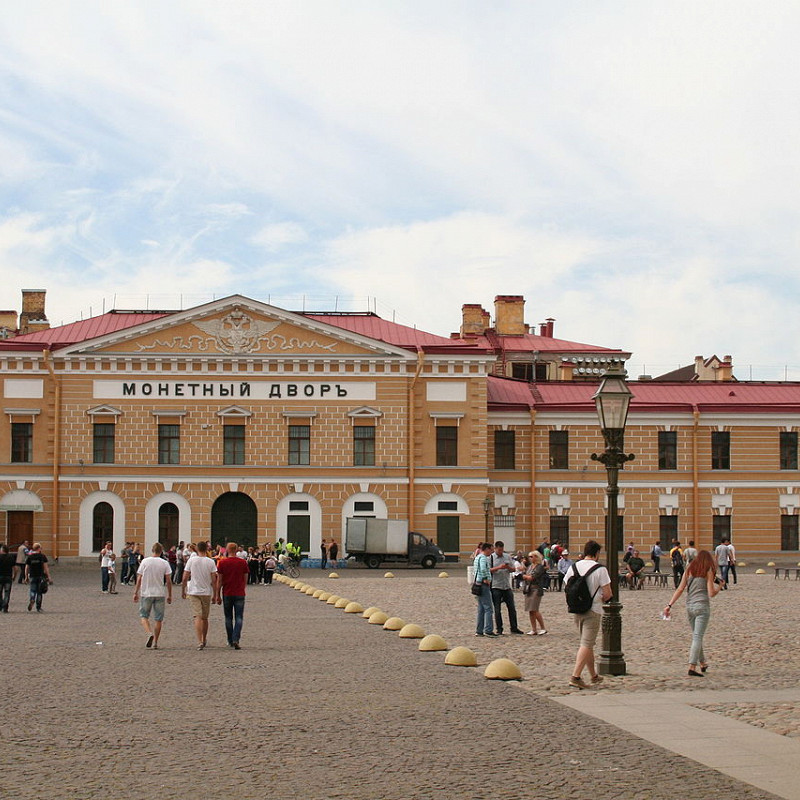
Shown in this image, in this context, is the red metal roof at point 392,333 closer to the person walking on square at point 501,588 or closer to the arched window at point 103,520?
the arched window at point 103,520

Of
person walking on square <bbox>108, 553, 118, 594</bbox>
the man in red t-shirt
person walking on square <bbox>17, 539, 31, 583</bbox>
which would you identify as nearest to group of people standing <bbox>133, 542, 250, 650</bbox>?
the man in red t-shirt

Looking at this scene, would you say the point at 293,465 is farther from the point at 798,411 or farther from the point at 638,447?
the point at 798,411

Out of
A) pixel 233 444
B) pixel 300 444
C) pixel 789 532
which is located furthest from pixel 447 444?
pixel 789 532

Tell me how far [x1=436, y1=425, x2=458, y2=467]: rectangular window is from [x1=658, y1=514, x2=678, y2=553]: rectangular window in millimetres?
9790

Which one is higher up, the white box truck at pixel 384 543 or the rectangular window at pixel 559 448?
the rectangular window at pixel 559 448

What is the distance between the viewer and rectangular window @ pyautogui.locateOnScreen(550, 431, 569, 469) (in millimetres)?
58688

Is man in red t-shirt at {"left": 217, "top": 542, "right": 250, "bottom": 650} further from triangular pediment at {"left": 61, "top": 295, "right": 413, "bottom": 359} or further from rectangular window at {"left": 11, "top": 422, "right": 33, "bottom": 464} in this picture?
rectangular window at {"left": 11, "top": 422, "right": 33, "bottom": 464}

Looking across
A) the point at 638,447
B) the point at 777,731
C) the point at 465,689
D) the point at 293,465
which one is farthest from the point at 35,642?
the point at 638,447

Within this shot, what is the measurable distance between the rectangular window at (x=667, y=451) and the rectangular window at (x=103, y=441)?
23873 millimetres

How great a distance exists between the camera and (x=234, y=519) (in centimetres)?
5569

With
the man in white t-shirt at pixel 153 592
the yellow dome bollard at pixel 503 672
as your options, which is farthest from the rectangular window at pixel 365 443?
the yellow dome bollard at pixel 503 672

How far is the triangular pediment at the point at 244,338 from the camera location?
181ft

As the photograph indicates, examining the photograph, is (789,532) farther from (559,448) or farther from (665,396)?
(559,448)

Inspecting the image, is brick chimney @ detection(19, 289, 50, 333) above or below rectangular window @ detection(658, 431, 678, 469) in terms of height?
above
